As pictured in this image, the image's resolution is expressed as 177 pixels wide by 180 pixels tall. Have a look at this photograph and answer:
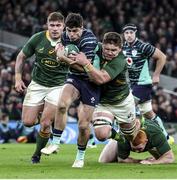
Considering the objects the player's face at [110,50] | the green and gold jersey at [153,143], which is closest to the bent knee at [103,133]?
the green and gold jersey at [153,143]

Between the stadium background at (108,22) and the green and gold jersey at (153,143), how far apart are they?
11.5 m

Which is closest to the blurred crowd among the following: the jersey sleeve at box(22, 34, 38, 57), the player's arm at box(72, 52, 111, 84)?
the jersey sleeve at box(22, 34, 38, 57)

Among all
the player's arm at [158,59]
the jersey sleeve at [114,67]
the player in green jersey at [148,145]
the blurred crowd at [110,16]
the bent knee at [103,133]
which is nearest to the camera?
the jersey sleeve at [114,67]

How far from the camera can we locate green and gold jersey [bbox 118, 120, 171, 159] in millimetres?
12828

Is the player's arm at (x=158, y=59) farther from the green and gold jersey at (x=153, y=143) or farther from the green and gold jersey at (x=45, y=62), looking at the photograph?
the green and gold jersey at (x=153, y=143)

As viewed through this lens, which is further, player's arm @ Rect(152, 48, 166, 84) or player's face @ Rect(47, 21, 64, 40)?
player's arm @ Rect(152, 48, 166, 84)

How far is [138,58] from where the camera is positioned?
16031 millimetres

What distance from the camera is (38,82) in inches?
541

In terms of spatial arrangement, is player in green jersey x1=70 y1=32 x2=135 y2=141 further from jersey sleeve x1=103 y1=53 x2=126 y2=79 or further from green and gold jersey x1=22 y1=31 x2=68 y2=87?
green and gold jersey x1=22 y1=31 x2=68 y2=87

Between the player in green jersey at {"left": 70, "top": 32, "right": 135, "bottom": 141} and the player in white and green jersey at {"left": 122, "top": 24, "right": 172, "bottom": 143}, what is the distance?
10.6 ft

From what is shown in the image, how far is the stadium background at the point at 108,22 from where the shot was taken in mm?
27062

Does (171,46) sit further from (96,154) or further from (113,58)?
(113,58)

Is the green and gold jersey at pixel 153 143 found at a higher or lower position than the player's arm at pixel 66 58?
lower

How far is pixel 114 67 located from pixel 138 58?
4.15 metres
